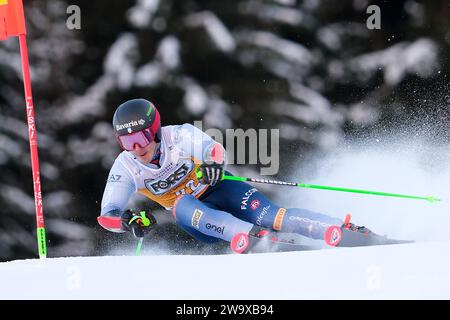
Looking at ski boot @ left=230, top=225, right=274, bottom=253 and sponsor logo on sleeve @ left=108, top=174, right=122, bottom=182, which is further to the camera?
sponsor logo on sleeve @ left=108, top=174, right=122, bottom=182

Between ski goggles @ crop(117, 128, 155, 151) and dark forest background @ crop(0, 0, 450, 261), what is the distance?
685 mm

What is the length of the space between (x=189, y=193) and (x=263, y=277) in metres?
1.16

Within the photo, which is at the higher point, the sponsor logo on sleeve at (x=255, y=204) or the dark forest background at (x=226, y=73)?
the dark forest background at (x=226, y=73)

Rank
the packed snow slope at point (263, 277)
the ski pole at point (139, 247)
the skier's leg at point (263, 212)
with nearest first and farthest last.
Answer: the packed snow slope at point (263, 277) < the skier's leg at point (263, 212) < the ski pole at point (139, 247)

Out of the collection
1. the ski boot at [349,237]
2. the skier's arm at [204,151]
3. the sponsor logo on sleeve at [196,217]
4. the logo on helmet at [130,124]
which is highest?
the logo on helmet at [130,124]

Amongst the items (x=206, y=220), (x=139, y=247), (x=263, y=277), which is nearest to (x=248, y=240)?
(x=206, y=220)

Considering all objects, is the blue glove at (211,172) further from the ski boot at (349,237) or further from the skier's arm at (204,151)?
the ski boot at (349,237)

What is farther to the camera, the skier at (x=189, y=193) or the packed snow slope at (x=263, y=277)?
the skier at (x=189, y=193)

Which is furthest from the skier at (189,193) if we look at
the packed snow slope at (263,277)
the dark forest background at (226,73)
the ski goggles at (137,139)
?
the dark forest background at (226,73)

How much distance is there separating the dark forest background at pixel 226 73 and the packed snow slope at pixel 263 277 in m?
1.23

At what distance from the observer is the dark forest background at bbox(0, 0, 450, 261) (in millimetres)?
4195

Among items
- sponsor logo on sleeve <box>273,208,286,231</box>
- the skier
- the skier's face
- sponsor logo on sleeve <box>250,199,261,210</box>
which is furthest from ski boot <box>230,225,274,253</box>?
the skier's face

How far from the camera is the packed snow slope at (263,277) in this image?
233 centimetres

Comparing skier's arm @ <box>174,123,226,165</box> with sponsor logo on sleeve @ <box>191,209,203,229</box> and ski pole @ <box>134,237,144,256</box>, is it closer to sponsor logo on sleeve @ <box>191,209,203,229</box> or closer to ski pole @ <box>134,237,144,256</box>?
sponsor logo on sleeve @ <box>191,209,203,229</box>
